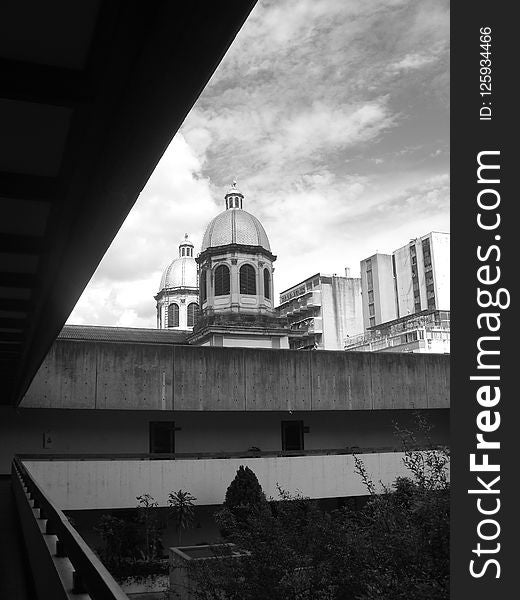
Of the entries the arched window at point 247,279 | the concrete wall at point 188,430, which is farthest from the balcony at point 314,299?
the concrete wall at point 188,430

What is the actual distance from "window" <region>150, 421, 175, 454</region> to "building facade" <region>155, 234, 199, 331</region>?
37.9 m

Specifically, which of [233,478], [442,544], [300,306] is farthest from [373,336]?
[442,544]

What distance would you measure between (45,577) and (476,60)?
18.7 feet

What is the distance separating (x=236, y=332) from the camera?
34969 mm

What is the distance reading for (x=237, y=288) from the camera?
35.4 meters

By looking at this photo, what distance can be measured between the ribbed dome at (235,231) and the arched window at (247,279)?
1.38 m

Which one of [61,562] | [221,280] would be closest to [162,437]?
[61,562]

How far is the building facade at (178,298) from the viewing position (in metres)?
58.5

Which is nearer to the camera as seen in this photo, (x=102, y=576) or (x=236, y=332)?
(x=102, y=576)

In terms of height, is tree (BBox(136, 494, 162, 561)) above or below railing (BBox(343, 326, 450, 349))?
below

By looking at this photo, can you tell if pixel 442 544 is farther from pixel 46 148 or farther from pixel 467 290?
pixel 46 148

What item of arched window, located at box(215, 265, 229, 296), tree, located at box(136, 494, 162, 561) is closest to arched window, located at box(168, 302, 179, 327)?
arched window, located at box(215, 265, 229, 296)

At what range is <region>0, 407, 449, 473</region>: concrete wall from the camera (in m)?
18.6

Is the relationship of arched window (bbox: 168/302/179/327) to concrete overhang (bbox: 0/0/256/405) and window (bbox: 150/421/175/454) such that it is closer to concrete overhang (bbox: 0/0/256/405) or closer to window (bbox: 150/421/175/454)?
window (bbox: 150/421/175/454)
